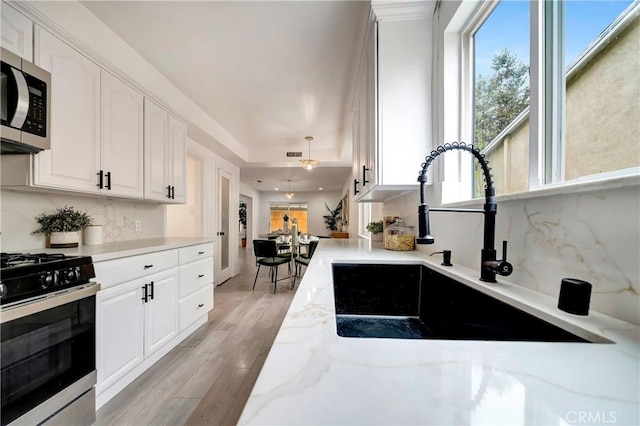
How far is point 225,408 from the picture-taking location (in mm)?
1605

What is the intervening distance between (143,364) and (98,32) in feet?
8.55

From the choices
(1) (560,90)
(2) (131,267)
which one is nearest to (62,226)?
(2) (131,267)

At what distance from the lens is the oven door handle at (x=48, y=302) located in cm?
108

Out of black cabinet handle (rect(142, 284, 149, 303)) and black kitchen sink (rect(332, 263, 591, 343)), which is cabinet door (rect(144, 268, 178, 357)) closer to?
black cabinet handle (rect(142, 284, 149, 303))

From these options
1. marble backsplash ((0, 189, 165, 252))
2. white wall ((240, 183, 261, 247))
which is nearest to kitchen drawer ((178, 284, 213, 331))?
marble backsplash ((0, 189, 165, 252))

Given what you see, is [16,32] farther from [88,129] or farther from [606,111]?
[606,111]

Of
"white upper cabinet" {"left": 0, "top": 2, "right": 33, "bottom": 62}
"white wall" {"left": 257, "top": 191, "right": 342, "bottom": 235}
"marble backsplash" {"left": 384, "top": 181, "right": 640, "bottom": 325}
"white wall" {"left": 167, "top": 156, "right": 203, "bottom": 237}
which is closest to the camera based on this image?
"marble backsplash" {"left": 384, "top": 181, "right": 640, "bottom": 325}

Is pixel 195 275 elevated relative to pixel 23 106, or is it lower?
lower

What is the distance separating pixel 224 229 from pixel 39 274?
3.87m

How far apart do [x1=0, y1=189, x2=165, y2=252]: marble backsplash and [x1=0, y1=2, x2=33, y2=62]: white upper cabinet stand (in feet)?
2.72

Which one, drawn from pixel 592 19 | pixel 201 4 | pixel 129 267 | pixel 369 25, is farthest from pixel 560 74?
pixel 129 267

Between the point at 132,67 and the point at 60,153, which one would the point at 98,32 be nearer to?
the point at 132,67

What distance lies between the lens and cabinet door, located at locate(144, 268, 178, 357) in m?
1.96

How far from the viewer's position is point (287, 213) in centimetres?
1154
